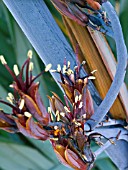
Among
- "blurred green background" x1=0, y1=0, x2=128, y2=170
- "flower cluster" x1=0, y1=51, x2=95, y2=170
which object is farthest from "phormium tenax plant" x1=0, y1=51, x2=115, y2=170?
"blurred green background" x1=0, y1=0, x2=128, y2=170

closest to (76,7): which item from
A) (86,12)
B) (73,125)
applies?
(86,12)

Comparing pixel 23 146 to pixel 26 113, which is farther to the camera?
pixel 23 146

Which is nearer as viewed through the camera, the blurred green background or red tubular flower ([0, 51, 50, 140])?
red tubular flower ([0, 51, 50, 140])

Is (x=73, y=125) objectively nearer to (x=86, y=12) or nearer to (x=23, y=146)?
(x=86, y=12)

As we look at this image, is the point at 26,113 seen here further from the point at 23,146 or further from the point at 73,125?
the point at 23,146

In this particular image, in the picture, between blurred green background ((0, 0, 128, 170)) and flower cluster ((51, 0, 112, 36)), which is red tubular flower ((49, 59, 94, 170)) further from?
blurred green background ((0, 0, 128, 170))

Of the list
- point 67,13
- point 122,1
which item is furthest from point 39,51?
point 122,1

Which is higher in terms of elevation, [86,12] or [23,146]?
[86,12]

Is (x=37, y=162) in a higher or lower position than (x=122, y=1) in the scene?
lower

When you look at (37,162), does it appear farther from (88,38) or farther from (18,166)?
(88,38)
